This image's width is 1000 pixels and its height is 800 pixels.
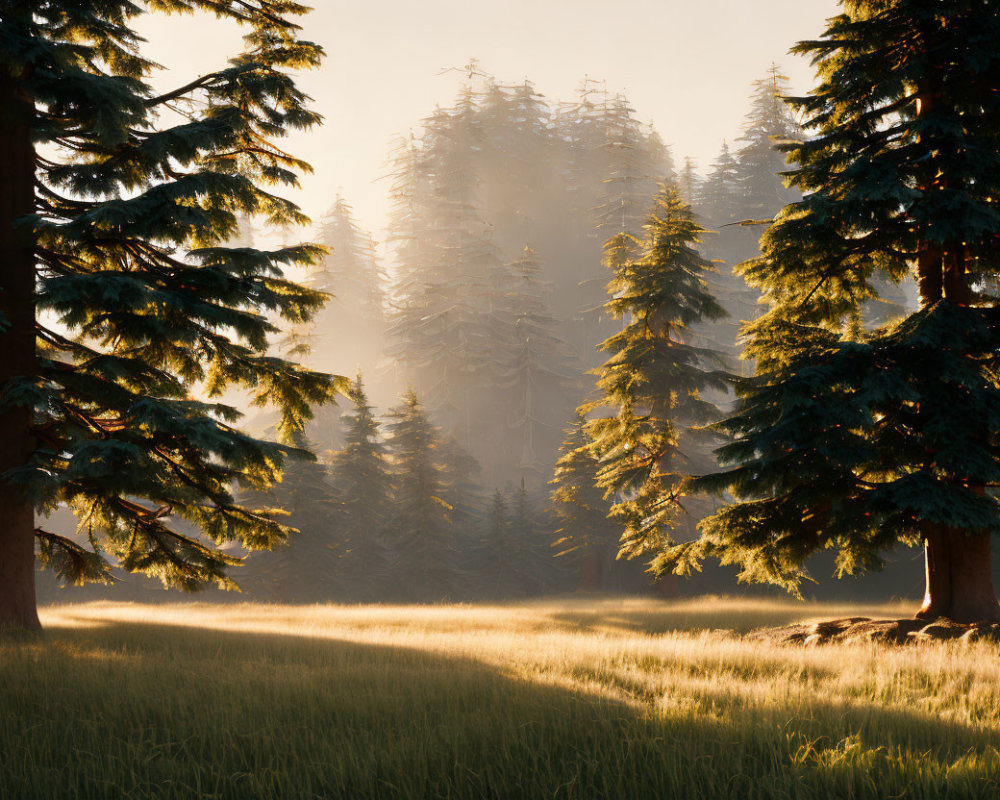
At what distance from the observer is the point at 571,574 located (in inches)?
1505

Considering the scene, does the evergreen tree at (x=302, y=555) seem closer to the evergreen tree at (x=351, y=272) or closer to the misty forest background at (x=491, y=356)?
the misty forest background at (x=491, y=356)

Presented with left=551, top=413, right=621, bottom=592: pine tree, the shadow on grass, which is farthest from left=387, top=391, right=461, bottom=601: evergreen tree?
the shadow on grass

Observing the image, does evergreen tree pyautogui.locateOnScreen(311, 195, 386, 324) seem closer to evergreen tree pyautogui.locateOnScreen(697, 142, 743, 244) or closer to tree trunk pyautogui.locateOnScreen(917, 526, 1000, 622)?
evergreen tree pyautogui.locateOnScreen(697, 142, 743, 244)

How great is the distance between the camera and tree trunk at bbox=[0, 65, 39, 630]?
892cm

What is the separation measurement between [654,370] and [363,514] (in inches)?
825

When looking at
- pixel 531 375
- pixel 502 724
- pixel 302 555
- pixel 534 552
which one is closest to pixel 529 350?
pixel 531 375

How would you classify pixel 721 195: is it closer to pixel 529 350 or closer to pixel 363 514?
pixel 529 350

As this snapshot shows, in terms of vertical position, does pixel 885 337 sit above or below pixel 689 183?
below

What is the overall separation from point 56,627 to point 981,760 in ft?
40.3

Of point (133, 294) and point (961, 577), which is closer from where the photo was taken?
point (133, 294)

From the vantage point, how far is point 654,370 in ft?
67.9

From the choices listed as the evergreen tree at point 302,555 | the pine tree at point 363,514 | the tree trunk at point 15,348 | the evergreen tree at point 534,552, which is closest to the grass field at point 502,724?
the tree trunk at point 15,348

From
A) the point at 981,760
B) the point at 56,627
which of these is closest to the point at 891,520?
the point at 981,760

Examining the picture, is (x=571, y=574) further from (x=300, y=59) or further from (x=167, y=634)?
(x=300, y=59)
